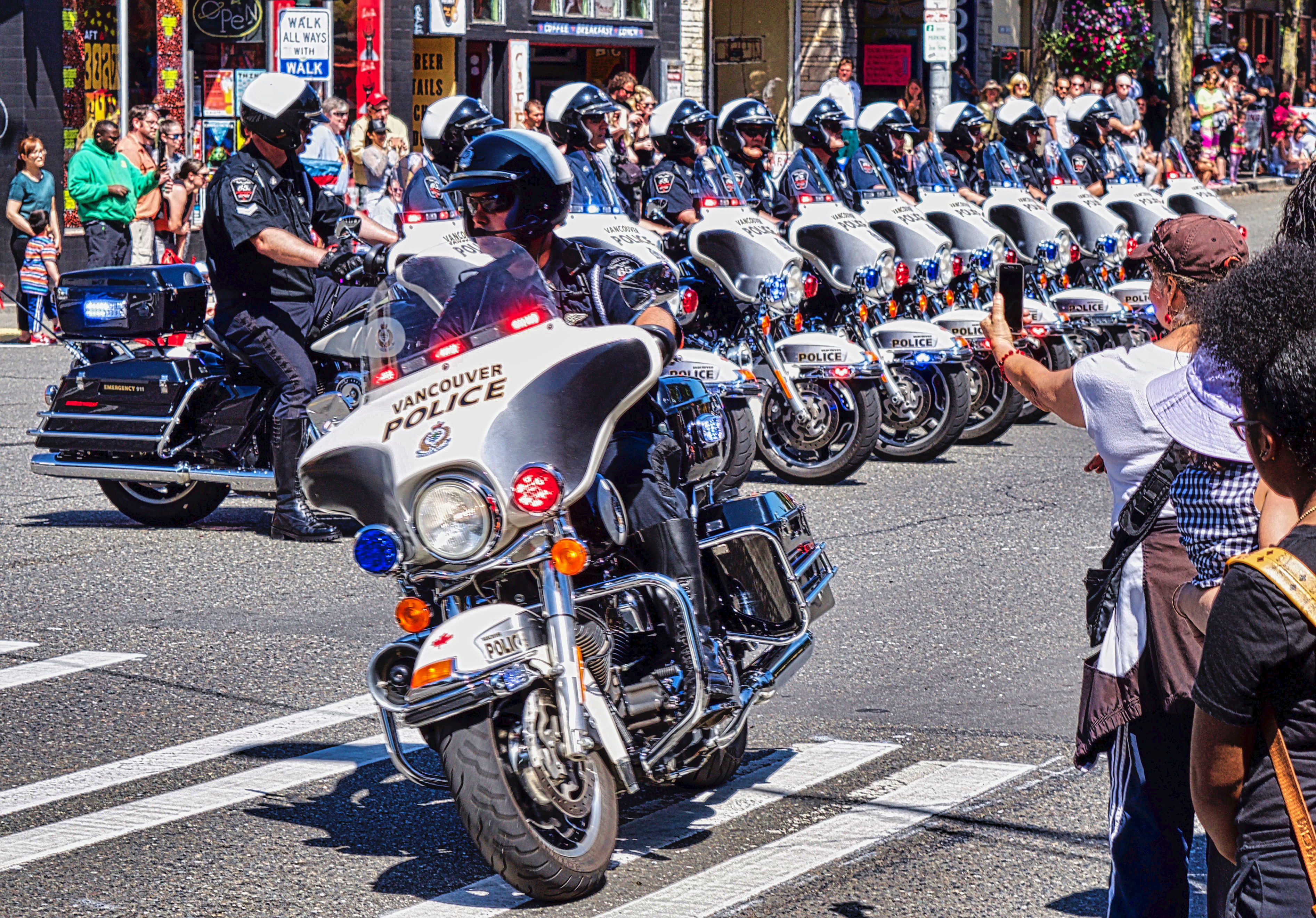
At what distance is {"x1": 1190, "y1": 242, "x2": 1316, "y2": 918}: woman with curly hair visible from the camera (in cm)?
246

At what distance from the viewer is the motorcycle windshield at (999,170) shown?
1404 centimetres

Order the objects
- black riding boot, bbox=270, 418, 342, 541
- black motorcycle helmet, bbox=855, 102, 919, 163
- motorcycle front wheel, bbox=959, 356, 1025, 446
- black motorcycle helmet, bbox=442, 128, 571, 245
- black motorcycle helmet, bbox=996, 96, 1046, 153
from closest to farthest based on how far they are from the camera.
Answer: black motorcycle helmet, bbox=442, 128, 571, 245 → black riding boot, bbox=270, 418, 342, 541 → motorcycle front wheel, bbox=959, 356, 1025, 446 → black motorcycle helmet, bbox=855, 102, 919, 163 → black motorcycle helmet, bbox=996, 96, 1046, 153

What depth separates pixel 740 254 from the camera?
10.9 meters

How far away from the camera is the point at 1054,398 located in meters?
3.99

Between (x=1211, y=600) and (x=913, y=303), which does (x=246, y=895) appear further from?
(x=913, y=303)

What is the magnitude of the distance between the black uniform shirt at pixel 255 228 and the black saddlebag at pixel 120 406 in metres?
0.48

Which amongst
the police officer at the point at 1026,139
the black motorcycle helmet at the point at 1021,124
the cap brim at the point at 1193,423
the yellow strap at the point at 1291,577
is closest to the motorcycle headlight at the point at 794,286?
the police officer at the point at 1026,139

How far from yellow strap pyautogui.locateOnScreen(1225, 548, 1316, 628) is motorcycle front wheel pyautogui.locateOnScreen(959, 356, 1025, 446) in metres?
9.39

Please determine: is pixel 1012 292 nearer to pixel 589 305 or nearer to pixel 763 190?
pixel 589 305

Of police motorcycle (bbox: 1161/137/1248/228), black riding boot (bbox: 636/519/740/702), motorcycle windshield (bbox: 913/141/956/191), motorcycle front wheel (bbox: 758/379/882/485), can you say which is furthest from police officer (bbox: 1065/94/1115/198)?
black riding boot (bbox: 636/519/740/702)

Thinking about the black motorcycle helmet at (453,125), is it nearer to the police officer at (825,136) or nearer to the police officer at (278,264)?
the police officer at (825,136)

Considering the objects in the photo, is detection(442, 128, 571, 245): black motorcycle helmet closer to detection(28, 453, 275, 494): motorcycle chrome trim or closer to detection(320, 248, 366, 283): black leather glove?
detection(320, 248, 366, 283): black leather glove

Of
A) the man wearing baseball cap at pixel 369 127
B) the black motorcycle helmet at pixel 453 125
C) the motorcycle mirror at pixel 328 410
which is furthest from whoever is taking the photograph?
the man wearing baseball cap at pixel 369 127

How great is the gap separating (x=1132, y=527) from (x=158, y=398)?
6.55m
